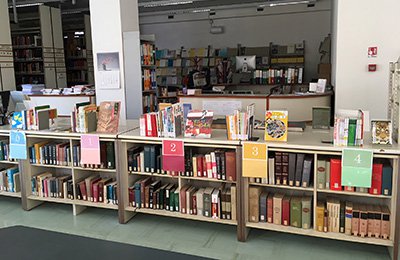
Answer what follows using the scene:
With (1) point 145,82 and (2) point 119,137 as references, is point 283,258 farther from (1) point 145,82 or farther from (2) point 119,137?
(1) point 145,82

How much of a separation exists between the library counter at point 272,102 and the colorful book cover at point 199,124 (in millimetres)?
2802

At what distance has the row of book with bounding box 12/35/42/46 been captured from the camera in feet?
33.0

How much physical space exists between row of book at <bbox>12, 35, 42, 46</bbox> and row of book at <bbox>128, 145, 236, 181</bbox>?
760cm

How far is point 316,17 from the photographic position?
415 inches

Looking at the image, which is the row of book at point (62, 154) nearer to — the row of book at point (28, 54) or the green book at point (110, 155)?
the green book at point (110, 155)

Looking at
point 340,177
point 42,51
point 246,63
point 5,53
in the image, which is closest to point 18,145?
point 340,177

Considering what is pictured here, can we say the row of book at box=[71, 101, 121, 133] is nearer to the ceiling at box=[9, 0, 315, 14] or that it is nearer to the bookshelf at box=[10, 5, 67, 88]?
the ceiling at box=[9, 0, 315, 14]

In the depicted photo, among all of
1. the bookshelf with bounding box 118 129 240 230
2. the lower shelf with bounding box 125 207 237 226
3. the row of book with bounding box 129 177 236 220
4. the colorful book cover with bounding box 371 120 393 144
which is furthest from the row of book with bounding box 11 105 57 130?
→ the colorful book cover with bounding box 371 120 393 144

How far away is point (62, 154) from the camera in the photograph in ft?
13.6

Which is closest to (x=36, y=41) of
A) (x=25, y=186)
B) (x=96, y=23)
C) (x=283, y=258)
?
(x=96, y=23)

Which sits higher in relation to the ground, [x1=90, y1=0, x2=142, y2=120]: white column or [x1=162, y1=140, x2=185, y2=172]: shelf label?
[x1=90, y1=0, x2=142, y2=120]: white column

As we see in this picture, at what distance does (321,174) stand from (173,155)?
1.36m

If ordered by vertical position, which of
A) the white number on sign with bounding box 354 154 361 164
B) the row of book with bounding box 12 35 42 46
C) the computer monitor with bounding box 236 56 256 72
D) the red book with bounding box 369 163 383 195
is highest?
the row of book with bounding box 12 35 42 46

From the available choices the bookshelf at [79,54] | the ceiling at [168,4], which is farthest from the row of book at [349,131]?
the bookshelf at [79,54]
